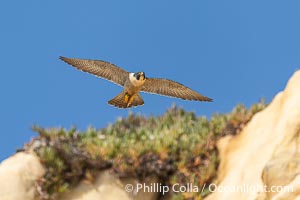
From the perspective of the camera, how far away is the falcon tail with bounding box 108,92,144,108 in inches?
631

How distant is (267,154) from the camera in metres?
11.4

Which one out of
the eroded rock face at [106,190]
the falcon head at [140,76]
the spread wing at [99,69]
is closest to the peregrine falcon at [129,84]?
the spread wing at [99,69]

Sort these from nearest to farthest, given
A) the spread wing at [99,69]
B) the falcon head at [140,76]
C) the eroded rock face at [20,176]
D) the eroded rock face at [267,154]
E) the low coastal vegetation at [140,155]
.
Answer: the eroded rock face at [267,154] < the eroded rock face at [20,176] < the low coastal vegetation at [140,155] < the falcon head at [140,76] < the spread wing at [99,69]

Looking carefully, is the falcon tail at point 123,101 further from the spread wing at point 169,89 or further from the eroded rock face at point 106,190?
the eroded rock face at point 106,190

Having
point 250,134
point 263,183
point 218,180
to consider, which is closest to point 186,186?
point 218,180

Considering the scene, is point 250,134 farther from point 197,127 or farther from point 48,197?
point 48,197

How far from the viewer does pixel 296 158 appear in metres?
10.1

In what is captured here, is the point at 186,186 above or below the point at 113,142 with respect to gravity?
below

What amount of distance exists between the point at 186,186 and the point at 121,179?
124 cm

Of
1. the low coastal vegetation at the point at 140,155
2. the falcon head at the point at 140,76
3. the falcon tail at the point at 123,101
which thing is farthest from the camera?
the falcon tail at the point at 123,101

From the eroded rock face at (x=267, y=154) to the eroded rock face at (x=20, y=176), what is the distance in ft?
10.7

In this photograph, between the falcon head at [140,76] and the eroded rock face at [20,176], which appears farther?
the falcon head at [140,76]

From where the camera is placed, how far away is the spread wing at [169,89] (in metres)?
15.6

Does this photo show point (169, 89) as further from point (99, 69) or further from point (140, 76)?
point (99, 69)
